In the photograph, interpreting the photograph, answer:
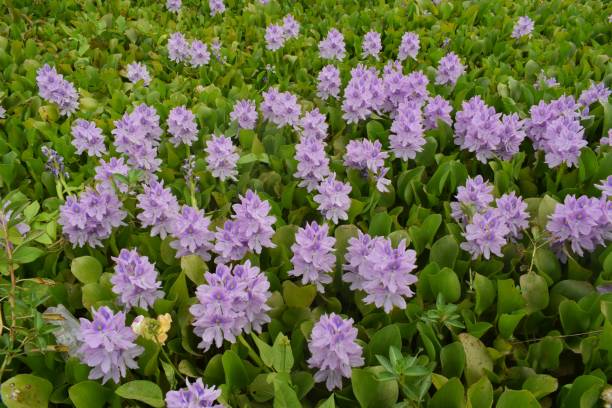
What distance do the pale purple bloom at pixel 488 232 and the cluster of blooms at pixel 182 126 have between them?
1.46 metres

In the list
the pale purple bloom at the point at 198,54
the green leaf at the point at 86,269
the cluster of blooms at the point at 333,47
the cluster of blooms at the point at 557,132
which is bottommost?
the green leaf at the point at 86,269

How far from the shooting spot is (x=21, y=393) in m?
1.85

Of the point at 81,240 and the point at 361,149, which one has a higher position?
the point at 361,149

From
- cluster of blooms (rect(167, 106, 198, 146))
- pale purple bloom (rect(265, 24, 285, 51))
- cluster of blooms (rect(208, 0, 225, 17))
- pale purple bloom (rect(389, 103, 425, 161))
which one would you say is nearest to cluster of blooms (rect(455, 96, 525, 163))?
pale purple bloom (rect(389, 103, 425, 161))

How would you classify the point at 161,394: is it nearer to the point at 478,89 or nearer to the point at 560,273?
the point at 560,273

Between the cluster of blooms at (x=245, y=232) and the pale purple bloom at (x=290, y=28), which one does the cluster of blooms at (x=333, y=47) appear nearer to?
the pale purple bloom at (x=290, y=28)

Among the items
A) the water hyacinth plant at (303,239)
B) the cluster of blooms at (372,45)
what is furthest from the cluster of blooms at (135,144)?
the cluster of blooms at (372,45)

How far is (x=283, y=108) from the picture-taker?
312cm

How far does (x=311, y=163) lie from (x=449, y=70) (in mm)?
1468

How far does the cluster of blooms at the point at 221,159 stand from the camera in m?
2.69

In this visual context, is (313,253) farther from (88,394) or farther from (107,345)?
(88,394)

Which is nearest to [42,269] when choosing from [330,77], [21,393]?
[21,393]

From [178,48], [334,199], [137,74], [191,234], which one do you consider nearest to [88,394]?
[191,234]

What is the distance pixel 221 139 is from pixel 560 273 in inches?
58.8
